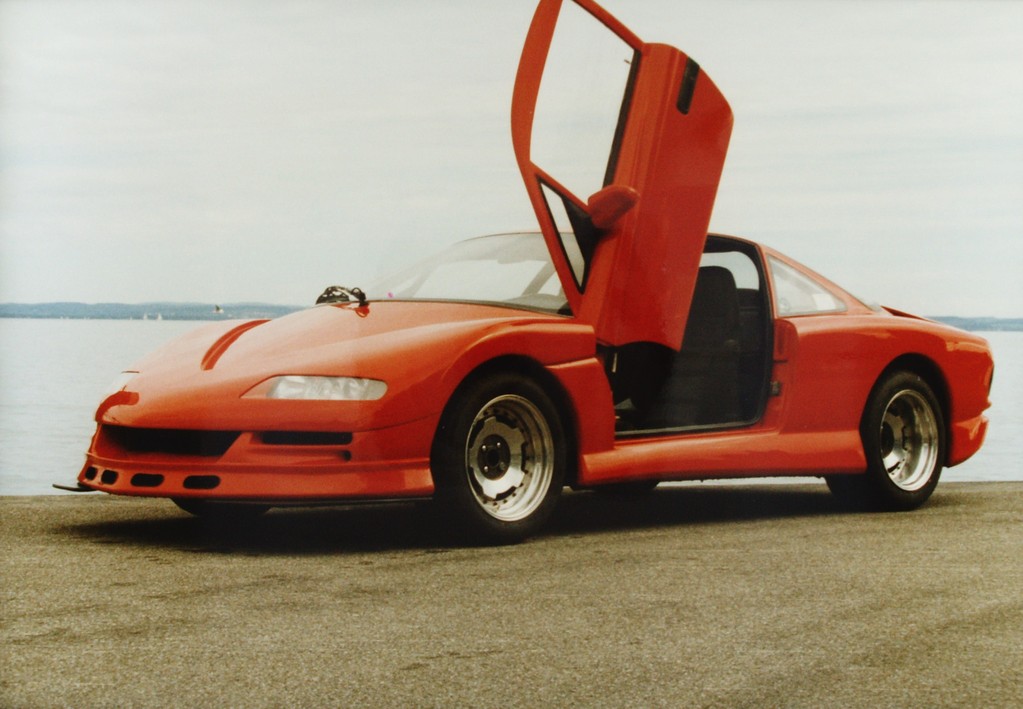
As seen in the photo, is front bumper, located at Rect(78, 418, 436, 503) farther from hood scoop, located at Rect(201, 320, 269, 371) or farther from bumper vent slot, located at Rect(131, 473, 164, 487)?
hood scoop, located at Rect(201, 320, 269, 371)

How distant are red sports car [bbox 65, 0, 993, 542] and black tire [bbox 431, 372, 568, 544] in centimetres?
1

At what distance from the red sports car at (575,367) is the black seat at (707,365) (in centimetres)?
1

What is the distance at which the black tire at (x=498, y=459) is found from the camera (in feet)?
17.9

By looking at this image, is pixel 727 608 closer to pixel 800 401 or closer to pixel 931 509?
pixel 800 401

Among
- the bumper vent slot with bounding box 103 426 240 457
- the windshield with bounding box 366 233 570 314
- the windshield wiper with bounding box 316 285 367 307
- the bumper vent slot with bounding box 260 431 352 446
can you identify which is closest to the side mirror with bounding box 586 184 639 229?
the windshield with bounding box 366 233 570 314

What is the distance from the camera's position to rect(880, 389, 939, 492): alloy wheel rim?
7.39 metres

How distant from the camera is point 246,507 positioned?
22.0ft

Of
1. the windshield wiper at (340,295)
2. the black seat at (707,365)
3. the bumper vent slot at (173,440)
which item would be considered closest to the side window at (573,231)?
the black seat at (707,365)

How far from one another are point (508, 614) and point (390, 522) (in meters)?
2.25

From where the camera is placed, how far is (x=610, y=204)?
5977mm

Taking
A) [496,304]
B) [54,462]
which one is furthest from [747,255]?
[54,462]

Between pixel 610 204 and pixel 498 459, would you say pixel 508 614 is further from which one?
pixel 610 204

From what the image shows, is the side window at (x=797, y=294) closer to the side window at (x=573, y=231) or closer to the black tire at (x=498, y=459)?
the side window at (x=573, y=231)

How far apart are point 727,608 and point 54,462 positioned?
793 centimetres
